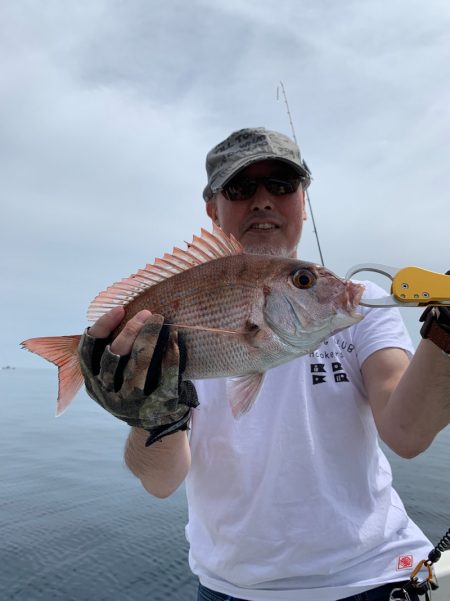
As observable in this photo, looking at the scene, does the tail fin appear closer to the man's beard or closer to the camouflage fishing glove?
the camouflage fishing glove

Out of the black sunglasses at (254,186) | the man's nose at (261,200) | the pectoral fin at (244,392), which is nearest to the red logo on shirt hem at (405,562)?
the pectoral fin at (244,392)

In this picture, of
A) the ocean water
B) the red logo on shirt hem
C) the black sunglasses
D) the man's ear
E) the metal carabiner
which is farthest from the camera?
the ocean water

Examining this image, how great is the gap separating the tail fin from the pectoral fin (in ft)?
2.76

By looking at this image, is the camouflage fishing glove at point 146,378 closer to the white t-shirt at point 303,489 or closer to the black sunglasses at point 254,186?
the white t-shirt at point 303,489

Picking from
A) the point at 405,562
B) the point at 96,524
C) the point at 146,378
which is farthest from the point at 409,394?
the point at 96,524

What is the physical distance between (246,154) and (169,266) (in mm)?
1258

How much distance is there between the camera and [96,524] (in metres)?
8.68

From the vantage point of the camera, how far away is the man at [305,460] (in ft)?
7.41

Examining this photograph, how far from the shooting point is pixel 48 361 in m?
2.38

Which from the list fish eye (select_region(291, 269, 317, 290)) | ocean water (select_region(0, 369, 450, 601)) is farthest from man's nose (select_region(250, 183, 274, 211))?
ocean water (select_region(0, 369, 450, 601))

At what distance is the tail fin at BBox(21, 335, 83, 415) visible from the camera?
235cm

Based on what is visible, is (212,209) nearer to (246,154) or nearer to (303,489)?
(246,154)

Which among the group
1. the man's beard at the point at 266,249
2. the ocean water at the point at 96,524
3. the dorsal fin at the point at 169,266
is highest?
the man's beard at the point at 266,249

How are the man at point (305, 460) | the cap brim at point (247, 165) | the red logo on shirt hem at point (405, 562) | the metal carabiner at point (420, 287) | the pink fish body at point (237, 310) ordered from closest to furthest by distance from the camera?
1. the metal carabiner at point (420, 287)
2. the pink fish body at point (237, 310)
3. the man at point (305, 460)
4. the red logo on shirt hem at point (405, 562)
5. the cap brim at point (247, 165)
